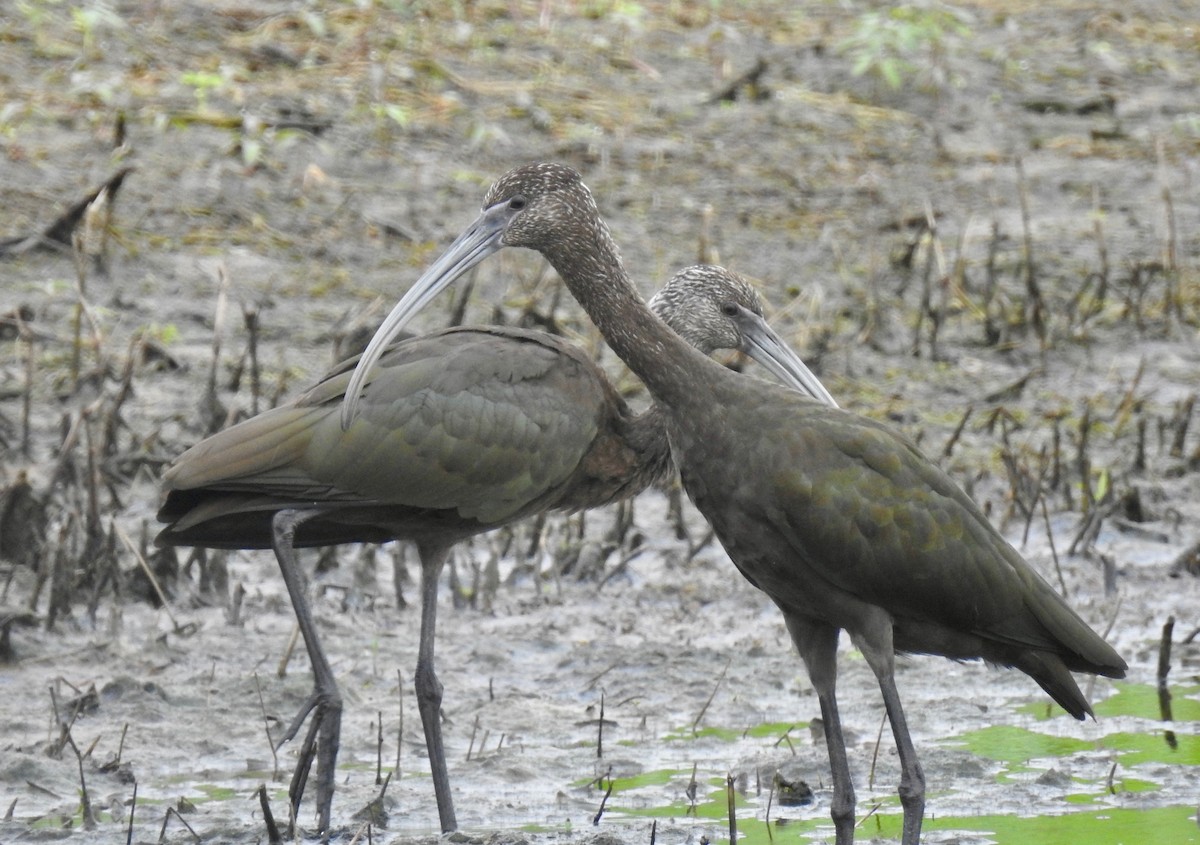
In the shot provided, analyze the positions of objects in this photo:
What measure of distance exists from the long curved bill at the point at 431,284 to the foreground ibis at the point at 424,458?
137 mm

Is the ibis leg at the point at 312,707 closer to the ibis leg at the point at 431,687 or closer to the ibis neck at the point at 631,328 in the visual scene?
the ibis leg at the point at 431,687

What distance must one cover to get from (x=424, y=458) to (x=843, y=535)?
138cm

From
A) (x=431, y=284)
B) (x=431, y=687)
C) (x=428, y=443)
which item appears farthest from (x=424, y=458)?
(x=431, y=687)

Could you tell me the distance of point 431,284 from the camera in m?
5.61

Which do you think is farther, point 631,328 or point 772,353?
point 772,353

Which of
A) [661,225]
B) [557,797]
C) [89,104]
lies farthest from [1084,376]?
[89,104]

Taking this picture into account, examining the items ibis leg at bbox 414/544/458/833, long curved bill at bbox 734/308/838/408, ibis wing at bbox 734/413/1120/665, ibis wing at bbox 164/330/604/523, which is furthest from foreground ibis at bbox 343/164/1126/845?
long curved bill at bbox 734/308/838/408

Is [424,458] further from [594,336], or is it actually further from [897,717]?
[594,336]

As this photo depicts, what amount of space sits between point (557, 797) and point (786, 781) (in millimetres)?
666

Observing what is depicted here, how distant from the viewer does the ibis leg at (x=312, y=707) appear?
5.41 meters

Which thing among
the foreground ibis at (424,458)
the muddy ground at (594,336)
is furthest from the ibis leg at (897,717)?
the foreground ibis at (424,458)

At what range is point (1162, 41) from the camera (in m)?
13.2

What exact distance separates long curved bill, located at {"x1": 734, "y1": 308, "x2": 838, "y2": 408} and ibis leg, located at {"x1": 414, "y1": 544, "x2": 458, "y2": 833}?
4.29ft

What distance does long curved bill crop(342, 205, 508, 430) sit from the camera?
5492 mm
